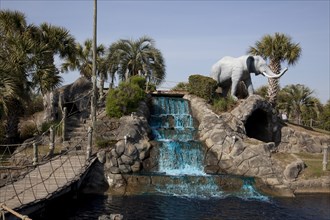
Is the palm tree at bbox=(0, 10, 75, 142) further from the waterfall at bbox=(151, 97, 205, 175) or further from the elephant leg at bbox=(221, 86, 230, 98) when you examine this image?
the elephant leg at bbox=(221, 86, 230, 98)

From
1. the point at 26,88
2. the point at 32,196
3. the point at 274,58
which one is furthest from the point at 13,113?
the point at 274,58

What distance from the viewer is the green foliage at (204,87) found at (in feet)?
94.0

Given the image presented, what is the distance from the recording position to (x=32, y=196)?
13.7 m

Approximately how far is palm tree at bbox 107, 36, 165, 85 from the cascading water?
27.6 ft

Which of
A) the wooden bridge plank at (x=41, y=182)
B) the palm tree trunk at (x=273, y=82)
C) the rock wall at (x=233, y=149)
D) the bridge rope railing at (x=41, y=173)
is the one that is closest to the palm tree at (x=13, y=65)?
the bridge rope railing at (x=41, y=173)

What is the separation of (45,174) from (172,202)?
5986 millimetres

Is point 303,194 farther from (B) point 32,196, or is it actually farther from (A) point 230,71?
(B) point 32,196

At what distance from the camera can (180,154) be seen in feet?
70.2

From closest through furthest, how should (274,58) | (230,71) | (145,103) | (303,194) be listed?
1. (303,194)
2. (145,103)
3. (230,71)
4. (274,58)

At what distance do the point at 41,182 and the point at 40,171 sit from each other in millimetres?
2659

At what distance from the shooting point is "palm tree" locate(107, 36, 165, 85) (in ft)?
120

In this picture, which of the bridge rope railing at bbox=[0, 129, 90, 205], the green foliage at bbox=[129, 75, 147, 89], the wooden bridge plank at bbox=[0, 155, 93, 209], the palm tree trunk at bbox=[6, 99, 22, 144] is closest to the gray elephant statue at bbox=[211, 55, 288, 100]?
the green foliage at bbox=[129, 75, 147, 89]

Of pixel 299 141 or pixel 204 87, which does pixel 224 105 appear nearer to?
pixel 204 87

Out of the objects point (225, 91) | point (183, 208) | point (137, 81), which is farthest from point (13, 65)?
point (225, 91)
